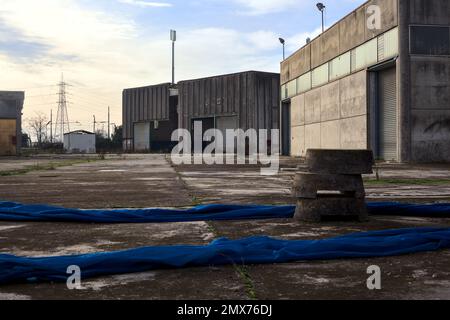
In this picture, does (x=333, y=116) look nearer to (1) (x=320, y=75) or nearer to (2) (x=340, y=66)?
(2) (x=340, y=66)

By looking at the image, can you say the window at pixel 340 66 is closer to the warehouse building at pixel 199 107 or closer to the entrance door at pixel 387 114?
the entrance door at pixel 387 114

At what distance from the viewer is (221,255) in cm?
369

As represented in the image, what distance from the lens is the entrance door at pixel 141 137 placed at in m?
60.2

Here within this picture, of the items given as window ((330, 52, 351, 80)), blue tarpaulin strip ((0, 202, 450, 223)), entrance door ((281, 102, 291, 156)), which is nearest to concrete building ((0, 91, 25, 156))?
entrance door ((281, 102, 291, 156))

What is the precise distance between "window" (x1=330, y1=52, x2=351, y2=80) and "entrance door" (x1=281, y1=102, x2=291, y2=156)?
10401 millimetres

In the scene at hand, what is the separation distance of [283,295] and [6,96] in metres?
44.0

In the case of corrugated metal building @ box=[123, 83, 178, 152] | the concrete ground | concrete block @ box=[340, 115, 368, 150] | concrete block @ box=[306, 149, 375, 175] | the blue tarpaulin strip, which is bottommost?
the concrete ground

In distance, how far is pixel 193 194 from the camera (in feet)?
29.3

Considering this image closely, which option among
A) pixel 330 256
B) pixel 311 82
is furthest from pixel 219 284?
pixel 311 82

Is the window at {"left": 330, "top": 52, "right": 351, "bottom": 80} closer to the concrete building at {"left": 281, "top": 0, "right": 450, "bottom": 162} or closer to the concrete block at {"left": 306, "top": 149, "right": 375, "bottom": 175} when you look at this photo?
the concrete building at {"left": 281, "top": 0, "right": 450, "bottom": 162}

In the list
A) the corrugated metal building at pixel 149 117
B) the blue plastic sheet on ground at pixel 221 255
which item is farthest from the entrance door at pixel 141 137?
the blue plastic sheet on ground at pixel 221 255

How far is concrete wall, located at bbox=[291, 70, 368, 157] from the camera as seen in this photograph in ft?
82.1
